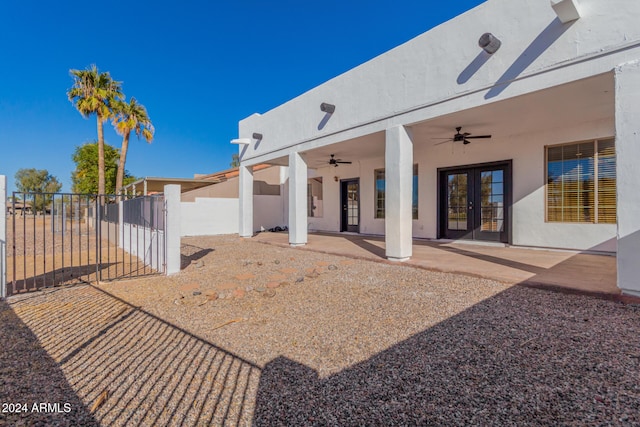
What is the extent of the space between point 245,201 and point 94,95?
11.1 meters

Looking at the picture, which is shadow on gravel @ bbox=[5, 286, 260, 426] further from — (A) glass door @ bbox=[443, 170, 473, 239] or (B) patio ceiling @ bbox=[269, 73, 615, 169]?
(A) glass door @ bbox=[443, 170, 473, 239]

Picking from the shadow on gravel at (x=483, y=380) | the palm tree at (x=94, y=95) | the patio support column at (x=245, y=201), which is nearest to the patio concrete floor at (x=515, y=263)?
the shadow on gravel at (x=483, y=380)

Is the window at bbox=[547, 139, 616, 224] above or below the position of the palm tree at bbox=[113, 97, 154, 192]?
below

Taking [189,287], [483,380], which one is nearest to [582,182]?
[483,380]

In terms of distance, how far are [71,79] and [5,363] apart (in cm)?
1888

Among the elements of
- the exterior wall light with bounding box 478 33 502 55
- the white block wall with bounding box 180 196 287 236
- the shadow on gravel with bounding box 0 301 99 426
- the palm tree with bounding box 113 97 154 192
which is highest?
the palm tree with bounding box 113 97 154 192

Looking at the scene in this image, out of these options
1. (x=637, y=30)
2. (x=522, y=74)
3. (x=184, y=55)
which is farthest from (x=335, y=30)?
(x=637, y=30)

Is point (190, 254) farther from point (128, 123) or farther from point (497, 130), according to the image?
point (128, 123)

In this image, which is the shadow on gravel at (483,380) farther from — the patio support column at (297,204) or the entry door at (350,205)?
the entry door at (350,205)

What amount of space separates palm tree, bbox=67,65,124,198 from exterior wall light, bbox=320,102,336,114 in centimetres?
1452

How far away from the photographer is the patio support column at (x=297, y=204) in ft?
31.8

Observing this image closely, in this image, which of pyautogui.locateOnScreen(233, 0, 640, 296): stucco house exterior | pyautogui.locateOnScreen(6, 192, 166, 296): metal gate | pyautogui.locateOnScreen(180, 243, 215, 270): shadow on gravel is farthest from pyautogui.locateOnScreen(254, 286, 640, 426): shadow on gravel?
pyautogui.locateOnScreen(180, 243, 215, 270): shadow on gravel

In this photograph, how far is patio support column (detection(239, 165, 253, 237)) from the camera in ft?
42.0

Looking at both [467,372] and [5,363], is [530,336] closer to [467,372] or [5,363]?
[467,372]
